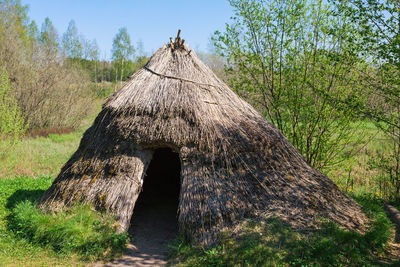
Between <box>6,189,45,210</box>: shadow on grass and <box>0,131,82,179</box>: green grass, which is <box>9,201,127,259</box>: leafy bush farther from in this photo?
<box>0,131,82,179</box>: green grass

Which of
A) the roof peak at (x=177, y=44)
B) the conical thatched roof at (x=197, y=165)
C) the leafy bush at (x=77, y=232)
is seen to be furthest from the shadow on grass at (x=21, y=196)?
the roof peak at (x=177, y=44)

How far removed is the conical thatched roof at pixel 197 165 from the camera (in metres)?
5.96

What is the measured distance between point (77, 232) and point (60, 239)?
369 mm

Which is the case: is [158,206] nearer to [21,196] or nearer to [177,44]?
[21,196]

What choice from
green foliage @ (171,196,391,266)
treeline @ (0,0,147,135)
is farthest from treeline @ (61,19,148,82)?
green foliage @ (171,196,391,266)

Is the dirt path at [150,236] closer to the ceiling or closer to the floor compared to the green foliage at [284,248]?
closer to the floor

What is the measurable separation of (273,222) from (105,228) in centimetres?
300

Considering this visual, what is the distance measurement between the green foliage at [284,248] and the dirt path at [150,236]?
1.53 ft

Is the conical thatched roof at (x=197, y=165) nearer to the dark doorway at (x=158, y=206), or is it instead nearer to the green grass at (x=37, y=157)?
the dark doorway at (x=158, y=206)

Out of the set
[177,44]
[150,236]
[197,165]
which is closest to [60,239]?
[150,236]

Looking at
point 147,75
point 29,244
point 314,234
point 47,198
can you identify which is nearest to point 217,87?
point 147,75

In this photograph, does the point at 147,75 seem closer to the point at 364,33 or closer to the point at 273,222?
the point at 273,222

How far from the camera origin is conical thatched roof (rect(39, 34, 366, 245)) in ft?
19.6

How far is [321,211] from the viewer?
20.4 ft
